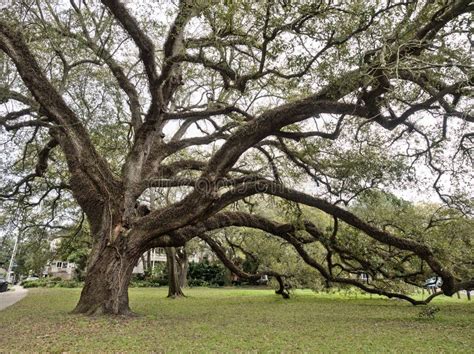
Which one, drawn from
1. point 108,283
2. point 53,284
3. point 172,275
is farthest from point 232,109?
point 53,284

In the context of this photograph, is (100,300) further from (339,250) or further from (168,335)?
(339,250)

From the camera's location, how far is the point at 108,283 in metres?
8.19

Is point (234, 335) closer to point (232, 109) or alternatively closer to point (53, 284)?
point (232, 109)

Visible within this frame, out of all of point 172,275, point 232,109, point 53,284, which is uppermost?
point 232,109

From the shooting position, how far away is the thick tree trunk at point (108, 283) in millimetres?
8047

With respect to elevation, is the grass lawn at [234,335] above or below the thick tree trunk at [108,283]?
below

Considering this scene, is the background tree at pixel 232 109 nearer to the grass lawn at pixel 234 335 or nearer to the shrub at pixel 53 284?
the grass lawn at pixel 234 335

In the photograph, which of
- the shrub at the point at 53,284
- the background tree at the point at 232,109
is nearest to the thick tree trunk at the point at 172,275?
the background tree at the point at 232,109

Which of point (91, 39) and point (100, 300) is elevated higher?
point (91, 39)

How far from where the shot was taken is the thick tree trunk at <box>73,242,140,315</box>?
8047 mm

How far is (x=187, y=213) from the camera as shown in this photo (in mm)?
8234

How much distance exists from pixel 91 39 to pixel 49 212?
27.4ft

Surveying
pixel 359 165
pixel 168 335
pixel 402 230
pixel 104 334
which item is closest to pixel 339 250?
pixel 402 230

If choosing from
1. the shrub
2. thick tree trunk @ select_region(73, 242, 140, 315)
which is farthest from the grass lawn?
the shrub
